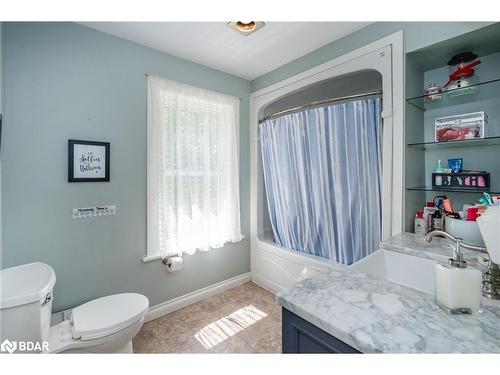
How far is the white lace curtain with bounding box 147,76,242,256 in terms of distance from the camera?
6.48 ft

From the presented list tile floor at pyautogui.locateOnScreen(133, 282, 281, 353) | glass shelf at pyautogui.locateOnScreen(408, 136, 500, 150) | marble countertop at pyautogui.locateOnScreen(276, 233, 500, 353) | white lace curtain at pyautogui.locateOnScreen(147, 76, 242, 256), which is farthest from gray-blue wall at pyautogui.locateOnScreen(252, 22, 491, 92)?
tile floor at pyautogui.locateOnScreen(133, 282, 281, 353)

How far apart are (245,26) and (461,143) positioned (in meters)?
1.66

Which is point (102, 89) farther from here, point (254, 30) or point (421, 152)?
point (421, 152)

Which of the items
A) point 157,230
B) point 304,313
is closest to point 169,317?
point 157,230

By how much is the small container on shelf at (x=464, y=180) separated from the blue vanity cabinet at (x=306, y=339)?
4.63ft

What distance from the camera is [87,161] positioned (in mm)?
1671

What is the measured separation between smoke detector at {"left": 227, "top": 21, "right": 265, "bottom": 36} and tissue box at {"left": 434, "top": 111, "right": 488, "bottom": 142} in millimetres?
1438

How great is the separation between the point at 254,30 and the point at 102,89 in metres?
1.25

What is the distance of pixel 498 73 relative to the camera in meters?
1.39

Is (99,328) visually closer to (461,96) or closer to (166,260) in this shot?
(166,260)

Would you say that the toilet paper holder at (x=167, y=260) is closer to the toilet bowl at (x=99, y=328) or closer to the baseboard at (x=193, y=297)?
the baseboard at (x=193, y=297)

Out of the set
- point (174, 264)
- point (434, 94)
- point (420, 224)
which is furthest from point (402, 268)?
point (174, 264)

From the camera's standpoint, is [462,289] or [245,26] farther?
[245,26]
